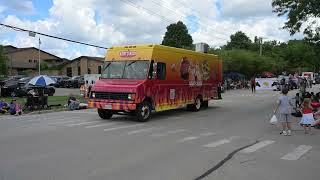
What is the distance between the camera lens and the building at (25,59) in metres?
95.1

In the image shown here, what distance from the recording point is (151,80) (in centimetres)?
1839

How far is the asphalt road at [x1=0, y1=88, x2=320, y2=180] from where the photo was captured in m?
8.44

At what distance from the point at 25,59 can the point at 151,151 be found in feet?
335

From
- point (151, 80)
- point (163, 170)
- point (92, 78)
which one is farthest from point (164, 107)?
point (92, 78)

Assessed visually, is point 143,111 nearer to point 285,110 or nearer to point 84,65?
point 285,110

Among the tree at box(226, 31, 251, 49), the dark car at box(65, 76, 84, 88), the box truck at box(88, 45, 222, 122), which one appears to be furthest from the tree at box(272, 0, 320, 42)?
the tree at box(226, 31, 251, 49)

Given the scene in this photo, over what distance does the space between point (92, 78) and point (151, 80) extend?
16.8 m

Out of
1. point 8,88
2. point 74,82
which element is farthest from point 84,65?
point 8,88

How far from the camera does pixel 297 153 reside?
36.1ft

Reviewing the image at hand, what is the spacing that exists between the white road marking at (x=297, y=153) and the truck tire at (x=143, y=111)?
7093 millimetres

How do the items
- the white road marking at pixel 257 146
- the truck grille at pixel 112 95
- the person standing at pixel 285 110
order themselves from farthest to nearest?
the truck grille at pixel 112 95
the person standing at pixel 285 110
the white road marking at pixel 257 146

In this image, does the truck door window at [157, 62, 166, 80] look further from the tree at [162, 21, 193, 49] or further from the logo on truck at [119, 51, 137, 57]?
the tree at [162, 21, 193, 49]

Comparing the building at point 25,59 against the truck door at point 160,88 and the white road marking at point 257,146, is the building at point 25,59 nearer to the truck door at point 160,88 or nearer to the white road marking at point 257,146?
the truck door at point 160,88

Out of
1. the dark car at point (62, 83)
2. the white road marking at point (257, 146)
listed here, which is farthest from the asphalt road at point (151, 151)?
the dark car at point (62, 83)
